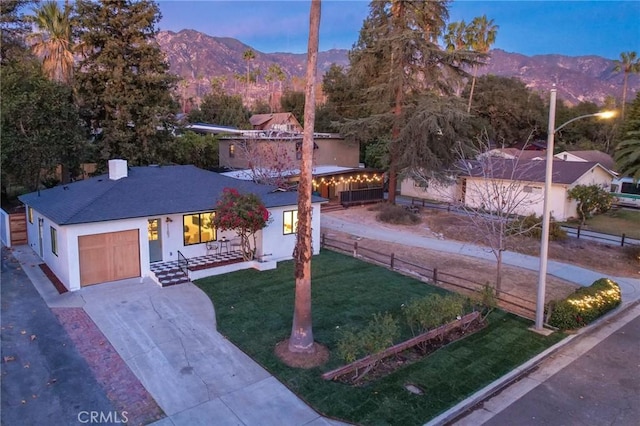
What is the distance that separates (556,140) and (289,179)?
42.9m

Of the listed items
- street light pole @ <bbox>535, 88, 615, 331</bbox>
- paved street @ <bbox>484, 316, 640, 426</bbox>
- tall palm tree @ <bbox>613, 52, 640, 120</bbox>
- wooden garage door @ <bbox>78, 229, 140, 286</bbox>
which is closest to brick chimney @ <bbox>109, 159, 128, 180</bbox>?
wooden garage door @ <bbox>78, 229, 140, 286</bbox>

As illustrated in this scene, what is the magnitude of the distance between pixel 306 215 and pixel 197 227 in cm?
881

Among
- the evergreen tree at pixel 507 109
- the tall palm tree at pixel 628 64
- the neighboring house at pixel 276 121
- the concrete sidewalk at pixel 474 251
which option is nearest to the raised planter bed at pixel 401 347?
the concrete sidewalk at pixel 474 251

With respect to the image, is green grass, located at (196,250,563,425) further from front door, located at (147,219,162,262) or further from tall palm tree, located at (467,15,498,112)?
tall palm tree, located at (467,15,498,112)

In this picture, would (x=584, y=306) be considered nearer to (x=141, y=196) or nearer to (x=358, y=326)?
(x=358, y=326)

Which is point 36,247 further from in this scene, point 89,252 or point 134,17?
point 134,17

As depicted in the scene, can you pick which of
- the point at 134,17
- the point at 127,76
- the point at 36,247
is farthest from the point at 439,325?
the point at 134,17

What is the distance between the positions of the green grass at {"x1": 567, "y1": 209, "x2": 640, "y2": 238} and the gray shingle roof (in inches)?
761

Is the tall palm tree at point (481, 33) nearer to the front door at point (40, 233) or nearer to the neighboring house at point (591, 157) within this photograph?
the neighboring house at point (591, 157)

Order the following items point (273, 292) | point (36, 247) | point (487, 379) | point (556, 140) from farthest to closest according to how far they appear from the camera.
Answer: point (556, 140)
point (36, 247)
point (273, 292)
point (487, 379)

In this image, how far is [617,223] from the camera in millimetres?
29156

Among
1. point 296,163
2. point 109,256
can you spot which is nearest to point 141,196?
point 109,256

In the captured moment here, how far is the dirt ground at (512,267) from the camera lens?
16.9 m

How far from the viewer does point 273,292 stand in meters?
14.6
